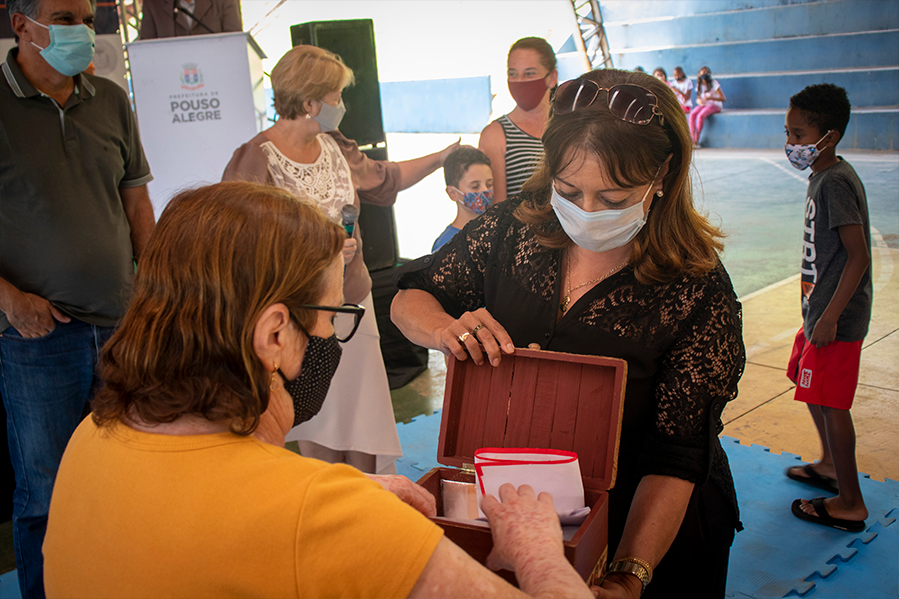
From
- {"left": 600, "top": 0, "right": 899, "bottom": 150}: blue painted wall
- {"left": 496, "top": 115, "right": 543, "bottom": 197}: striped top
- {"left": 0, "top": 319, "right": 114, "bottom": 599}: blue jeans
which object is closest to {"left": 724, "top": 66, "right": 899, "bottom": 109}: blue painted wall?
{"left": 600, "top": 0, "right": 899, "bottom": 150}: blue painted wall

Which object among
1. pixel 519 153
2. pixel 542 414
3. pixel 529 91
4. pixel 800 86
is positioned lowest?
pixel 542 414

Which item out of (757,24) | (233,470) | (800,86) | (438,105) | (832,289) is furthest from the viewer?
(438,105)

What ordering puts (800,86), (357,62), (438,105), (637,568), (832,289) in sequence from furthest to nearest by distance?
(438,105) < (800,86) < (357,62) < (832,289) < (637,568)

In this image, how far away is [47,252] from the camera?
232 centimetres

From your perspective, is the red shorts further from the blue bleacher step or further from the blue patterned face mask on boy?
the blue bleacher step

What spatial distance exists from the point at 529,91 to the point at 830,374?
205 centimetres

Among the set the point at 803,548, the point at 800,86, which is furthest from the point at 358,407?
the point at 800,86

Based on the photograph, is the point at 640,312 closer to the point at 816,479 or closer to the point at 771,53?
the point at 816,479

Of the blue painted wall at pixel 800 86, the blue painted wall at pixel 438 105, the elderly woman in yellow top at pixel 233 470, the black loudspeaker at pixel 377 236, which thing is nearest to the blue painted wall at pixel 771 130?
the blue painted wall at pixel 800 86

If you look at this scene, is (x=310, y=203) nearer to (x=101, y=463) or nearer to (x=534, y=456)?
(x=101, y=463)

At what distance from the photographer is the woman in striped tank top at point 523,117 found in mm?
3652

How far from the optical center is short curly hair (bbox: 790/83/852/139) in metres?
3.09

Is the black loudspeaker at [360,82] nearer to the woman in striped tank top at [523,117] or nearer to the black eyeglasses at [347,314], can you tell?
the woman in striped tank top at [523,117]

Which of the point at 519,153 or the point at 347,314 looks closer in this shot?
the point at 347,314
